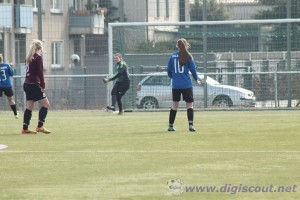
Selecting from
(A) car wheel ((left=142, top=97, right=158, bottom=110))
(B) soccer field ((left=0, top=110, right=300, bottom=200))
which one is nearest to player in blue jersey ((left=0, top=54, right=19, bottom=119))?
(B) soccer field ((left=0, top=110, right=300, bottom=200))

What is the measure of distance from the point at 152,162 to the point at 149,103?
1821 cm

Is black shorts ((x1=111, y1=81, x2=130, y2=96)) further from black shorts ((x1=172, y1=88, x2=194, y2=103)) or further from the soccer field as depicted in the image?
black shorts ((x1=172, y1=88, x2=194, y2=103))

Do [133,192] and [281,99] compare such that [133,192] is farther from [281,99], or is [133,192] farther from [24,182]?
[281,99]

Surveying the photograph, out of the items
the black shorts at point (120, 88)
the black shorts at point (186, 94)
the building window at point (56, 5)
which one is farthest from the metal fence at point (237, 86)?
the black shorts at point (186, 94)

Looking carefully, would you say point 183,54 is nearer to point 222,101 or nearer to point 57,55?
point 222,101

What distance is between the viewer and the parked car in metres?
31.4

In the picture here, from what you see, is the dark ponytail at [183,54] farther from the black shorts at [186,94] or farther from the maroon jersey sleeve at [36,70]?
the maroon jersey sleeve at [36,70]

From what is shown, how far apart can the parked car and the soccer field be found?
8681mm

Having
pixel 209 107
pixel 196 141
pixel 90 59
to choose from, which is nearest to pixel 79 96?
pixel 90 59

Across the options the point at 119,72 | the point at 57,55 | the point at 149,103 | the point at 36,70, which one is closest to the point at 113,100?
the point at 119,72

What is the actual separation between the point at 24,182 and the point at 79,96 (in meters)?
23.2

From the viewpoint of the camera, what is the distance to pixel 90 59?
36156 mm

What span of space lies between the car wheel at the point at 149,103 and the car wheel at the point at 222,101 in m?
1.90

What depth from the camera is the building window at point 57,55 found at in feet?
123
